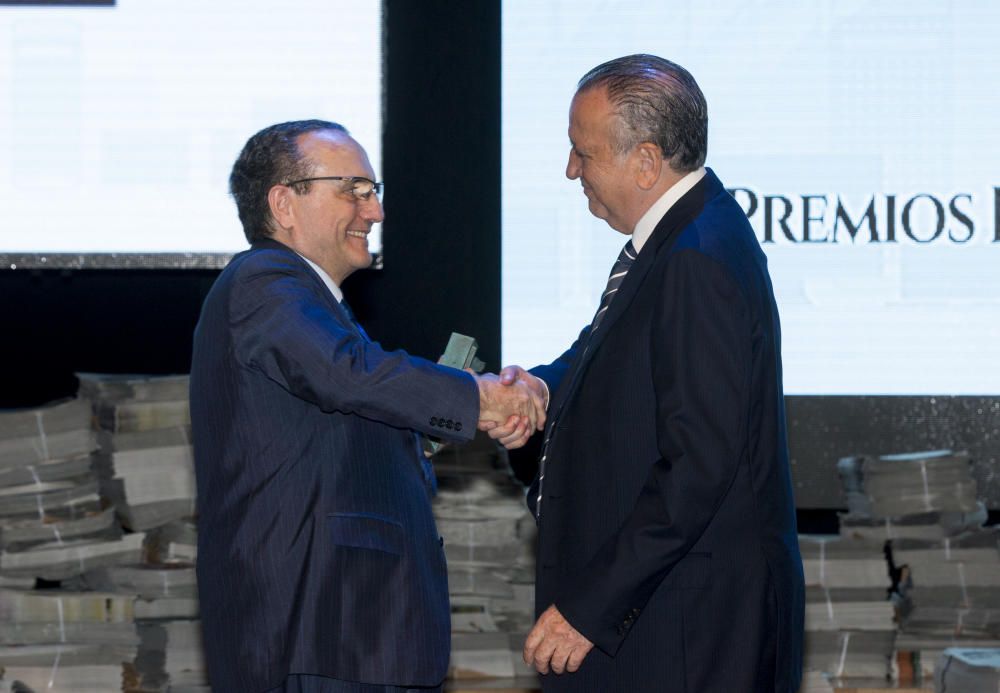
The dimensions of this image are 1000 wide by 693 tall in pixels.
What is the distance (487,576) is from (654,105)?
2.37 m

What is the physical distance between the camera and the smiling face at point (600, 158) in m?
2.23

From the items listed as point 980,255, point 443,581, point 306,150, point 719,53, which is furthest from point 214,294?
point 980,255

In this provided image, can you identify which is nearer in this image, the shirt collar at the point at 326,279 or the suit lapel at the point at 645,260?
the suit lapel at the point at 645,260

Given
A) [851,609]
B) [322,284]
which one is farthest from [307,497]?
[851,609]

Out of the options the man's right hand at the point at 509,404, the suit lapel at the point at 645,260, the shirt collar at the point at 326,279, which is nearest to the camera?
the suit lapel at the point at 645,260

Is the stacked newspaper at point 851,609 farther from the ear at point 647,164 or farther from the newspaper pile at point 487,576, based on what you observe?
the ear at point 647,164

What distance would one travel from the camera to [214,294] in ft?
8.05

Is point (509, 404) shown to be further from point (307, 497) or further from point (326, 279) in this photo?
point (307, 497)

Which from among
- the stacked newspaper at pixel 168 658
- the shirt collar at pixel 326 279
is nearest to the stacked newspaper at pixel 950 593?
the stacked newspaper at pixel 168 658

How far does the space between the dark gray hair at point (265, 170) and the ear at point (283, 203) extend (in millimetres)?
10

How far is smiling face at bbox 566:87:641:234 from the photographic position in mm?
2229

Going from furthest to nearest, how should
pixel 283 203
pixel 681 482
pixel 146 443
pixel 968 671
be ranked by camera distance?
1. pixel 146 443
2. pixel 968 671
3. pixel 283 203
4. pixel 681 482

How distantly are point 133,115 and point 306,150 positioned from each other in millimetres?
2017

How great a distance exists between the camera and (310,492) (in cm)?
232
